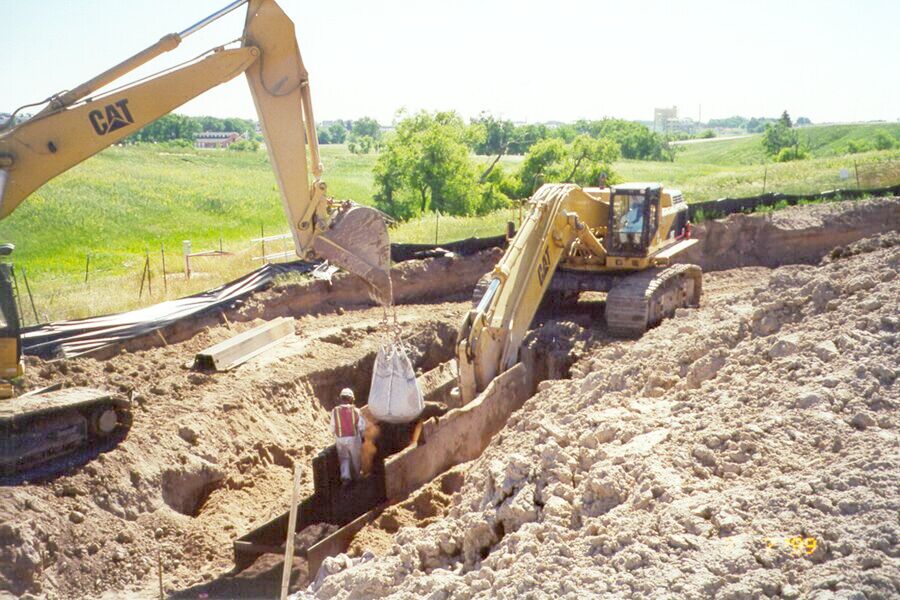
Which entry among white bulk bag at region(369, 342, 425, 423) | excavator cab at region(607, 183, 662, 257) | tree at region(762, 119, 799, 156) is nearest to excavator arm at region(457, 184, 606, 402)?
white bulk bag at region(369, 342, 425, 423)

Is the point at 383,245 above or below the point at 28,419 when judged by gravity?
above

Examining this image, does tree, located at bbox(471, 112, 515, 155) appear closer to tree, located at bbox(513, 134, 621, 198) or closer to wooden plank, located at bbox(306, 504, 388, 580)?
tree, located at bbox(513, 134, 621, 198)

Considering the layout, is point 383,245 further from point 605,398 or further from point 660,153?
point 660,153

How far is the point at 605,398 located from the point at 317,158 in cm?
398

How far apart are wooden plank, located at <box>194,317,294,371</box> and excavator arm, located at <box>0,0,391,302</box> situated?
3.23m

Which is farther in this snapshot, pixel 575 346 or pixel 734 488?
pixel 575 346

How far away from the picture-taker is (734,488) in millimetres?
6234

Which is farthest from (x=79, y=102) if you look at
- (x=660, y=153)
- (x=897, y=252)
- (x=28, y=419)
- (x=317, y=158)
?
(x=660, y=153)

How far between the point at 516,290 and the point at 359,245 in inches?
96.0

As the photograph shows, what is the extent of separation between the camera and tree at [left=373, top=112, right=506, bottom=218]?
121 feet

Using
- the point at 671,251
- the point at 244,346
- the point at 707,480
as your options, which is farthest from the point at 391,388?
the point at 671,251

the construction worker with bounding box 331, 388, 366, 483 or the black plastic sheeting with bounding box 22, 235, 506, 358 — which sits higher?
the black plastic sheeting with bounding box 22, 235, 506, 358

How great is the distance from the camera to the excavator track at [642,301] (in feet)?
44.7

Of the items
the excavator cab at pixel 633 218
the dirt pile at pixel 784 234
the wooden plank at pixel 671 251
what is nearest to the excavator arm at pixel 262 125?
the excavator cab at pixel 633 218
